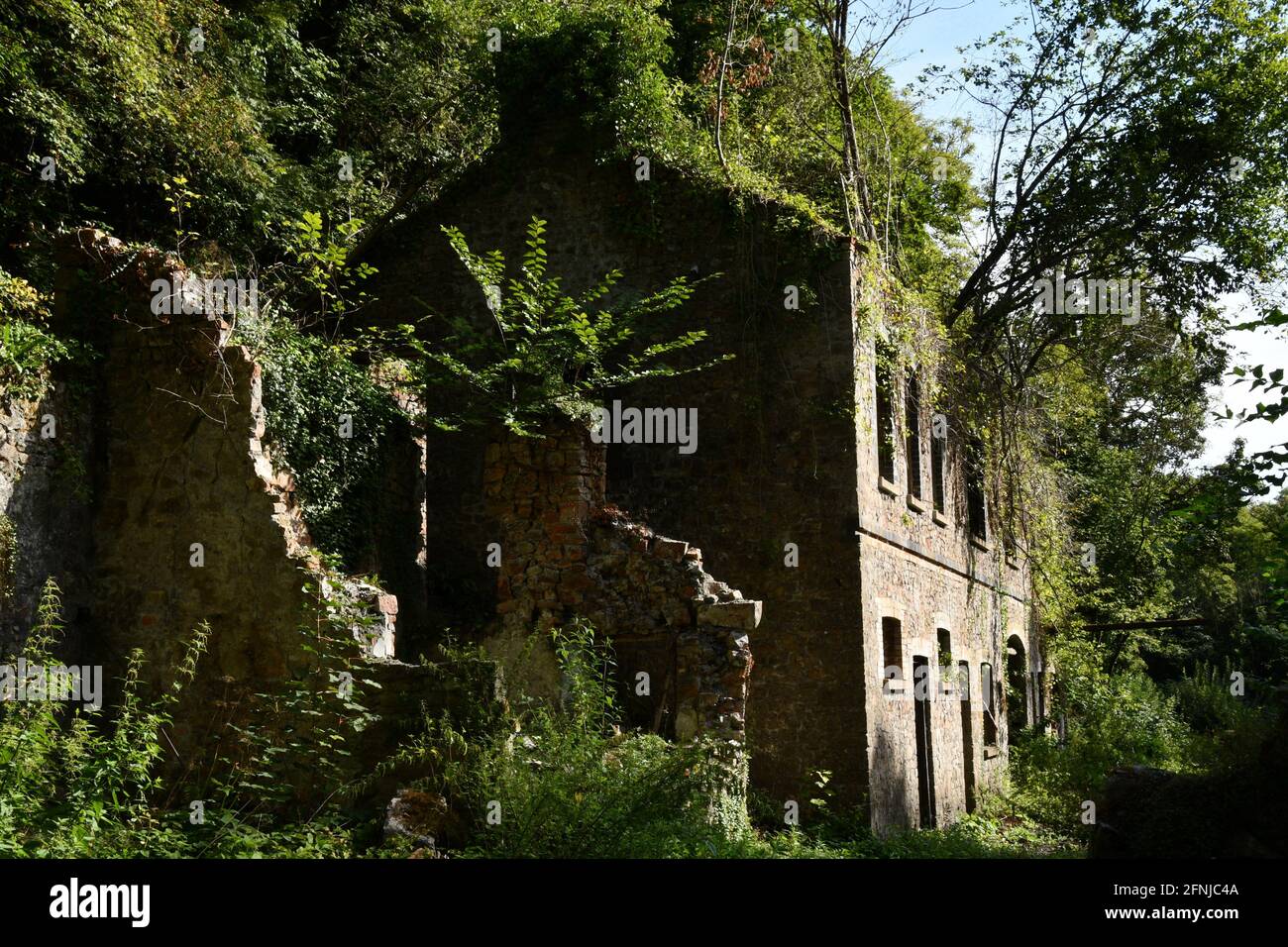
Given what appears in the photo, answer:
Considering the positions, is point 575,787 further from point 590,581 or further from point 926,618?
point 926,618

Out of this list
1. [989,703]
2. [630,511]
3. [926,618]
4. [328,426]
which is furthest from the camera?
[989,703]

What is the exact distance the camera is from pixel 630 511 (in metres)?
15.1

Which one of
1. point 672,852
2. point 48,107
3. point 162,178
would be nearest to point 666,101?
point 162,178

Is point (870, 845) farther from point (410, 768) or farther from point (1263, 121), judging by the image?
point (1263, 121)

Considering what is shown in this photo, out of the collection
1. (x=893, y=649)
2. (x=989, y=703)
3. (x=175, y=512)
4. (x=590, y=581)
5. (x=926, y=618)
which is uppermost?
(x=175, y=512)

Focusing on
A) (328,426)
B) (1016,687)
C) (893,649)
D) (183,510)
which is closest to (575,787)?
(183,510)

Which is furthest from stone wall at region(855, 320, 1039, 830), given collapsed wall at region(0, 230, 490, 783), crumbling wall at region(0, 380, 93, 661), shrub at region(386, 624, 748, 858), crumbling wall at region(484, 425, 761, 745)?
crumbling wall at region(0, 380, 93, 661)

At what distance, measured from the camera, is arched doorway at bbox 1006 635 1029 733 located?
71.7 ft

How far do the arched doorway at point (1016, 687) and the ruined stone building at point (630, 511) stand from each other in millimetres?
1835

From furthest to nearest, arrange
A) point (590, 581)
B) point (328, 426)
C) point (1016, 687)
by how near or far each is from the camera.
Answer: point (1016, 687) → point (328, 426) → point (590, 581)

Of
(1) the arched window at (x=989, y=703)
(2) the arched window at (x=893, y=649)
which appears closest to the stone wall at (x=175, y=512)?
(2) the arched window at (x=893, y=649)

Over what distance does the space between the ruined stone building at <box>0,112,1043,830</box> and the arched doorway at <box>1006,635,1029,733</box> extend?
6.02 feet

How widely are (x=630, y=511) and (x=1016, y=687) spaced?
10633 mm
